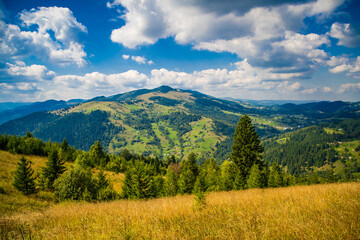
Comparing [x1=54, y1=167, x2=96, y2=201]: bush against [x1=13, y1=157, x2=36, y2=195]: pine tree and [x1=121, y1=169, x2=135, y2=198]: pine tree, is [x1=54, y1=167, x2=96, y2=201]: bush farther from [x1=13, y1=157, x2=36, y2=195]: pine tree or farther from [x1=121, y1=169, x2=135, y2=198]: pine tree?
[x1=13, y1=157, x2=36, y2=195]: pine tree

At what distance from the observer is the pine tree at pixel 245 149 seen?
87.4 ft

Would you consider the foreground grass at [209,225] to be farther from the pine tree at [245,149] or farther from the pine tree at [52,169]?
the pine tree at [52,169]

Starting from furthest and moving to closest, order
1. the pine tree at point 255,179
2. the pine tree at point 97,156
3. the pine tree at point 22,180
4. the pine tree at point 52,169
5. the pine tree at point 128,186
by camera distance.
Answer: the pine tree at point 97,156
the pine tree at point 52,169
the pine tree at point 128,186
the pine tree at point 22,180
the pine tree at point 255,179

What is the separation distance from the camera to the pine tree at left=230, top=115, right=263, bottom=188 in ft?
87.4

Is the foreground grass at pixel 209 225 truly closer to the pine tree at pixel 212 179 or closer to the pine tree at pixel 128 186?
the pine tree at pixel 128 186

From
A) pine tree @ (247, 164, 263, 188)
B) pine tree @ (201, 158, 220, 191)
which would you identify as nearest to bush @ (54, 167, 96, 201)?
pine tree @ (201, 158, 220, 191)

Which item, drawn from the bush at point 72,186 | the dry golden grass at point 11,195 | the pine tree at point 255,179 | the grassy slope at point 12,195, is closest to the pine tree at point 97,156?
the dry golden grass at point 11,195

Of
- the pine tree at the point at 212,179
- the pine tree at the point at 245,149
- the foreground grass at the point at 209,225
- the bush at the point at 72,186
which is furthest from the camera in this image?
the pine tree at the point at 212,179

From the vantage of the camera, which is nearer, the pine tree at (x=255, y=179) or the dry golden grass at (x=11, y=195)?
the dry golden grass at (x=11, y=195)

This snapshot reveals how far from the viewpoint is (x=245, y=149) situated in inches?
1056

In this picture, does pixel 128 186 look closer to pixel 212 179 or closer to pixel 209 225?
pixel 212 179

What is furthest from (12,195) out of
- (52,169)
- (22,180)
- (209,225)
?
(209,225)

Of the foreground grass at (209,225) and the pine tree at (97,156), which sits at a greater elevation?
the foreground grass at (209,225)

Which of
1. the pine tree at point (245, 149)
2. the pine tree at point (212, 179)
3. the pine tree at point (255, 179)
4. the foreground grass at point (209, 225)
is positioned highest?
the foreground grass at point (209, 225)
